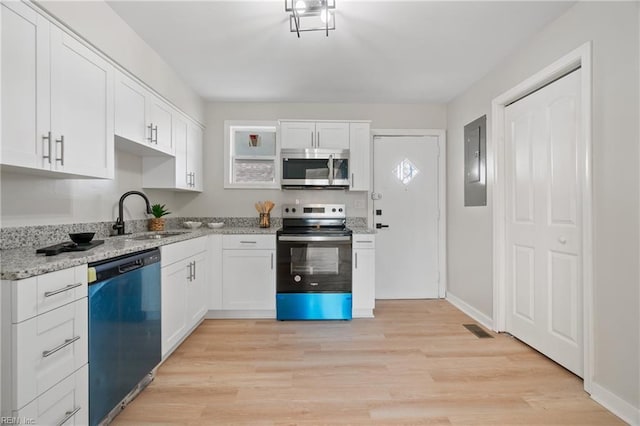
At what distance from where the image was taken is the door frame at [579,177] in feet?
6.03

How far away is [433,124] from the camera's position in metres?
3.88

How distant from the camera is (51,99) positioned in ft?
5.03

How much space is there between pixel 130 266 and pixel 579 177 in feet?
9.32

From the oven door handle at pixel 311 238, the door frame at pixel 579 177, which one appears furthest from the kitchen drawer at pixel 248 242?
the door frame at pixel 579 177

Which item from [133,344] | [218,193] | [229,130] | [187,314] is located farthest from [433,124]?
[133,344]

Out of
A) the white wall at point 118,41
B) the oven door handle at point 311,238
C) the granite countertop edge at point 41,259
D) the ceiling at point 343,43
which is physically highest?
the ceiling at point 343,43

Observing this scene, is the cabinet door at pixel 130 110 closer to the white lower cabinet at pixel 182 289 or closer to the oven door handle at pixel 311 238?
the white lower cabinet at pixel 182 289

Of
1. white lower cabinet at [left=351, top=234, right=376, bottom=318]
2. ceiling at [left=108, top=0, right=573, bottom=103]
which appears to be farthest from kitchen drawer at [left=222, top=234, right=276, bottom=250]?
ceiling at [left=108, top=0, right=573, bottom=103]

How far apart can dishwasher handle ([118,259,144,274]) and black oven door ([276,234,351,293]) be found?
58.2 inches

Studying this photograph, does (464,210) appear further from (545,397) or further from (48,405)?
(48,405)

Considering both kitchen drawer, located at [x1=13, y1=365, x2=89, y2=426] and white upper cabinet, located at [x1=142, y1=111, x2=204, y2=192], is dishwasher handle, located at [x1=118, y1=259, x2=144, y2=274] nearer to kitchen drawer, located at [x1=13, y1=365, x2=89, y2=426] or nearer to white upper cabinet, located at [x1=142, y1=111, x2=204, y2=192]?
kitchen drawer, located at [x1=13, y1=365, x2=89, y2=426]

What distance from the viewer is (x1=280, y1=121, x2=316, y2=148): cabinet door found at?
3557mm

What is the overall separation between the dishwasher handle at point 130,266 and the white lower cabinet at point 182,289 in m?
0.30

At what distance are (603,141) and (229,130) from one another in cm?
349
